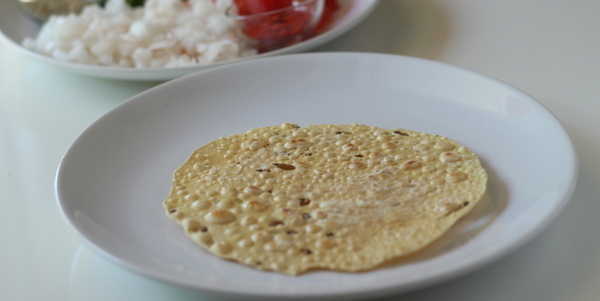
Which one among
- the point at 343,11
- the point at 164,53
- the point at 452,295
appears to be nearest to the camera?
the point at 452,295

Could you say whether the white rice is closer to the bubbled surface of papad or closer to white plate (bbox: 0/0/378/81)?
white plate (bbox: 0/0/378/81)

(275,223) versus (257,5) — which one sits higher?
(257,5)

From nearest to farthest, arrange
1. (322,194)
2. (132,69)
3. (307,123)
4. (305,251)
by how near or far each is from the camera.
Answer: (305,251) < (322,194) < (307,123) < (132,69)

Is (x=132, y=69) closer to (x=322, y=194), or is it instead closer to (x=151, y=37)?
(x=151, y=37)

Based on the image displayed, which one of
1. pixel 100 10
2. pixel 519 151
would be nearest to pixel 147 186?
pixel 519 151

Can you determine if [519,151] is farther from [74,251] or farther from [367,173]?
[74,251]

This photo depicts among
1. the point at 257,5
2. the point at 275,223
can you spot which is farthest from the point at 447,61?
the point at 275,223

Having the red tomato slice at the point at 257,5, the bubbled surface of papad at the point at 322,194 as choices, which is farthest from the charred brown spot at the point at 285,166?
the red tomato slice at the point at 257,5

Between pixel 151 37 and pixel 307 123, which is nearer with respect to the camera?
pixel 307 123
